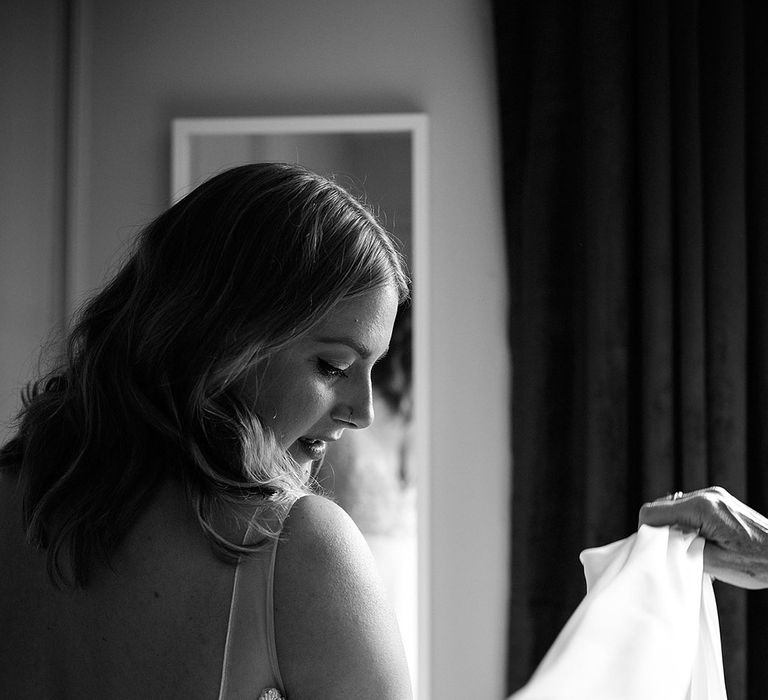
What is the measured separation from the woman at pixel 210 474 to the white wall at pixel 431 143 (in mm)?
1295

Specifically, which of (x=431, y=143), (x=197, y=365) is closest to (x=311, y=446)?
(x=197, y=365)

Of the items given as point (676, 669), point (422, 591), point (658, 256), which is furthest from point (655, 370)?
point (676, 669)

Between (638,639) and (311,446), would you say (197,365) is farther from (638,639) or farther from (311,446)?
(638,639)

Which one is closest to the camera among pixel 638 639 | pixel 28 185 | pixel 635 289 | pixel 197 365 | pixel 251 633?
pixel 638 639

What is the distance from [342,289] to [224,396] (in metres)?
0.17

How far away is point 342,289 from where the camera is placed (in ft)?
3.21

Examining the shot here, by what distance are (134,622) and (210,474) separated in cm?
15

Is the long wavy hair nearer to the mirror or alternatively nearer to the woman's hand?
the woman's hand

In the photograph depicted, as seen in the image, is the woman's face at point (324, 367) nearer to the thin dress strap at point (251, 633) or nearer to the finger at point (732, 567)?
the thin dress strap at point (251, 633)

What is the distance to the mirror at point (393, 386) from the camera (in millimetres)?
2309

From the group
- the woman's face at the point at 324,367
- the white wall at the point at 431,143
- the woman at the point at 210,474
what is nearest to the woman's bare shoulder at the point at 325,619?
the woman at the point at 210,474

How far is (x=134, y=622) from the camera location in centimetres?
83

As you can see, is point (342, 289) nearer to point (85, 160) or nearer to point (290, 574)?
point (290, 574)

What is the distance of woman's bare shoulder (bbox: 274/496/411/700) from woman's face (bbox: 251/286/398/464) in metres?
0.20
